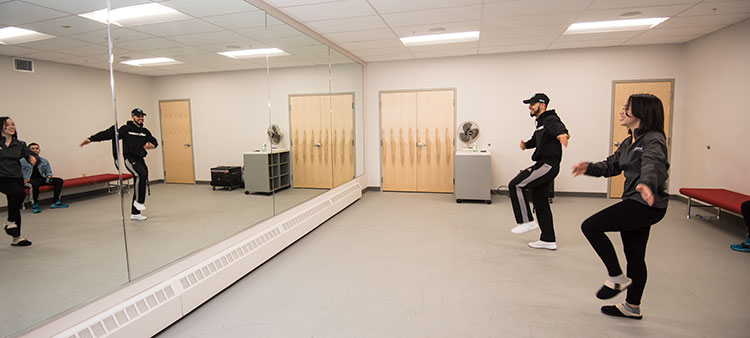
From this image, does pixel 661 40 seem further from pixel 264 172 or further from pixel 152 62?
pixel 152 62

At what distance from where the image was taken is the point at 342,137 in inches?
243

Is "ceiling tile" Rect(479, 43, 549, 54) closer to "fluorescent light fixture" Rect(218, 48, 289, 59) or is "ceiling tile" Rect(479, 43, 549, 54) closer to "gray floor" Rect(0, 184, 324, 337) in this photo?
"fluorescent light fixture" Rect(218, 48, 289, 59)

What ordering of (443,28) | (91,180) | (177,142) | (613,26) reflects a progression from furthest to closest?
(613,26)
(443,28)
(177,142)
(91,180)

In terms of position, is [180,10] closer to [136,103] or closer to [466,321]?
[136,103]

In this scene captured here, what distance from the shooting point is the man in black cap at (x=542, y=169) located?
357cm

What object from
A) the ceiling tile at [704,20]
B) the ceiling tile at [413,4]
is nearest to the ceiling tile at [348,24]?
the ceiling tile at [413,4]

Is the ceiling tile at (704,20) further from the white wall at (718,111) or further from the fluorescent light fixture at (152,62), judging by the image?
the fluorescent light fixture at (152,62)

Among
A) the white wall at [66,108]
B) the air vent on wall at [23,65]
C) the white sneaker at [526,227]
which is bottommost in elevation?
the white sneaker at [526,227]

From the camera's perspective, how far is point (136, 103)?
2211 mm

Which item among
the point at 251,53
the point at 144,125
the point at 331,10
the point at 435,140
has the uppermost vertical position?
the point at 331,10

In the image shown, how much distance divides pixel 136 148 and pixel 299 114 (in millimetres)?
2438

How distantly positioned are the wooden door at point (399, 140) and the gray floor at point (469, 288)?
259cm

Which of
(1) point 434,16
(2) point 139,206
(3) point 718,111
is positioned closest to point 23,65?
(2) point 139,206

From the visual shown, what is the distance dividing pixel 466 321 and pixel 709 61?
5642 mm
